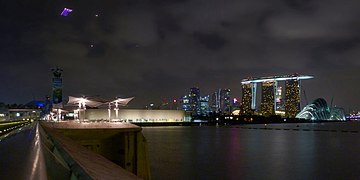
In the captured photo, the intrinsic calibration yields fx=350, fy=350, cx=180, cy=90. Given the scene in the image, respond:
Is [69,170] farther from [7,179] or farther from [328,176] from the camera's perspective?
[328,176]

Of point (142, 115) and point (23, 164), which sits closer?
point (23, 164)

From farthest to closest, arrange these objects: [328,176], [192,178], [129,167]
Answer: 1. [328,176]
2. [192,178]
3. [129,167]

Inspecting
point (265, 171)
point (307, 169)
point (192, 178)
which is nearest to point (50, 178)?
point (192, 178)

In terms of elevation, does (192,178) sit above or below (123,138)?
below

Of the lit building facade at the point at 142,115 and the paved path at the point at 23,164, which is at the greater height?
the paved path at the point at 23,164

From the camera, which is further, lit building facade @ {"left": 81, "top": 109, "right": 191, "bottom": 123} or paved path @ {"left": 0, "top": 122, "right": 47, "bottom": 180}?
lit building facade @ {"left": 81, "top": 109, "right": 191, "bottom": 123}

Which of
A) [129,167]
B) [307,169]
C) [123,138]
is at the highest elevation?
[123,138]

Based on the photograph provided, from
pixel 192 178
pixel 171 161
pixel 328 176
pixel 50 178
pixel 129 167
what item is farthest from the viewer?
pixel 171 161

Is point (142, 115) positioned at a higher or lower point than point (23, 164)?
lower

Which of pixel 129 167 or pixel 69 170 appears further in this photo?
pixel 129 167

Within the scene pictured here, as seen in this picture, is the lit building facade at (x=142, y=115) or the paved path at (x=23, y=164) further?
the lit building facade at (x=142, y=115)

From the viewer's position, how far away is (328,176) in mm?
34594

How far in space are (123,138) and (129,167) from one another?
84.7 inches

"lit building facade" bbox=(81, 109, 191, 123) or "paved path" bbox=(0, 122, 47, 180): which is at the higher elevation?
"paved path" bbox=(0, 122, 47, 180)
